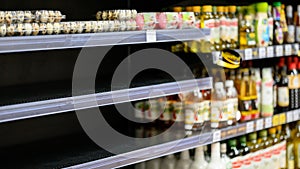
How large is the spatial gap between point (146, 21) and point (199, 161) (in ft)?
2.92

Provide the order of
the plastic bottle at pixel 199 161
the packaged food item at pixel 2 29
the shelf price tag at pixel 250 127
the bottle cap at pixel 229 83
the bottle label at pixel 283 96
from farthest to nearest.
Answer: the bottle label at pixel 283 96, the shelf price tag at pixel 250 127, the bottle cap at pixel 229 83, the plastic bottle at pixel 199 161, the packaged food item at pixel 2 29

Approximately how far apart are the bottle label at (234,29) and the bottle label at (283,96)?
25.1 inches

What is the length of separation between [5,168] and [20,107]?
0.40 metres

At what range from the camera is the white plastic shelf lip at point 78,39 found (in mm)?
1996

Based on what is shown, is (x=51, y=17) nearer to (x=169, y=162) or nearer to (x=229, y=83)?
(x=169, y=162)

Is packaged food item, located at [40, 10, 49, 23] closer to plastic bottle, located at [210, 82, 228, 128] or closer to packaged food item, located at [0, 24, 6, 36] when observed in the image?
packaged food item, located at [0, 24, 6, 36]

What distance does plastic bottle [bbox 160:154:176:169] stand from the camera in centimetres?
299

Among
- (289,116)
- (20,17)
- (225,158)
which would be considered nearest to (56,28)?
(20,17)

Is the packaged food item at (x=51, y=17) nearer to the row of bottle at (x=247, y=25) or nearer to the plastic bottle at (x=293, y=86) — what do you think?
the row of bottle at (x=247, y=25)

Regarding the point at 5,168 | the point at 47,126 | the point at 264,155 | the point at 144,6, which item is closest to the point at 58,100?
the point at 5,168

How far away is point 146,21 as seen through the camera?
Answer: 2604 millimetres

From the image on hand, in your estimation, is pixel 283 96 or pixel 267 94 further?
pixel 283 96

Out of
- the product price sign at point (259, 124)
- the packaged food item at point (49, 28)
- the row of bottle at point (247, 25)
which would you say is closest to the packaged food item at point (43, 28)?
the packaged food item at point (49, 28)

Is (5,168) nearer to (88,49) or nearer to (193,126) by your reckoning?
(88,49)
